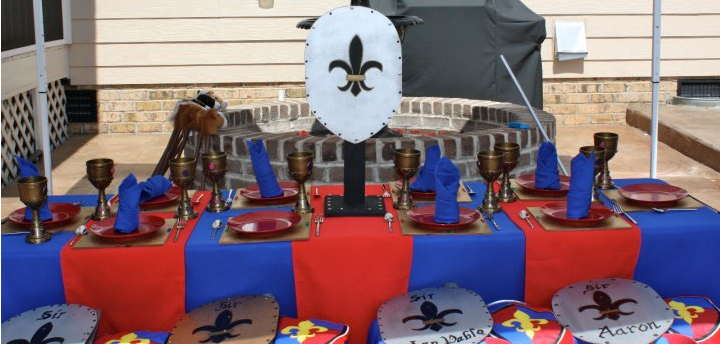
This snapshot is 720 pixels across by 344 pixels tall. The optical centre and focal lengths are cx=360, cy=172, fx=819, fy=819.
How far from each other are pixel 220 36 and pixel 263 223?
19.0 feet

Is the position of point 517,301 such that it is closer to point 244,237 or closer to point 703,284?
point 703,284

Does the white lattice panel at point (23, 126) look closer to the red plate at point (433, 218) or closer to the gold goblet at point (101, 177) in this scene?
the gold goblet at point (101, 177)

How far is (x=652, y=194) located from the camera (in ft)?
10.4

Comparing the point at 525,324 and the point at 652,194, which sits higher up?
the point at 652,194

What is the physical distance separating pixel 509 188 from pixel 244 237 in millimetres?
1090

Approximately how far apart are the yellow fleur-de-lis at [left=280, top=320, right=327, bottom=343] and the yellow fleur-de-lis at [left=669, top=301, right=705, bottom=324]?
1186 millimetres

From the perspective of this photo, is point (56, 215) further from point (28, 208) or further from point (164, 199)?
point (164, 199)

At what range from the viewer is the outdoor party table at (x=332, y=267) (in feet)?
8.78

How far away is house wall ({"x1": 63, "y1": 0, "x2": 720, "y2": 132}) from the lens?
27.1 ft

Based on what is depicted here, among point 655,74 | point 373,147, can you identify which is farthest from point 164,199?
point 655,74

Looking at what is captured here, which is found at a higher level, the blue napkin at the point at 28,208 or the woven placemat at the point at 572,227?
the blue napkin at the point at 28,208

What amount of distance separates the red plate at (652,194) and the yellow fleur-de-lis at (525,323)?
742mm

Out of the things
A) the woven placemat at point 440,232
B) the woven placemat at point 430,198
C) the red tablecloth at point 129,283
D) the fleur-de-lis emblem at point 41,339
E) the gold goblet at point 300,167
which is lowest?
the fleur-de-lis emblem at point 41,339

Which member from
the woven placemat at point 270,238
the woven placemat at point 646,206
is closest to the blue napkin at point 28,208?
the woven placemat at point 270,238
